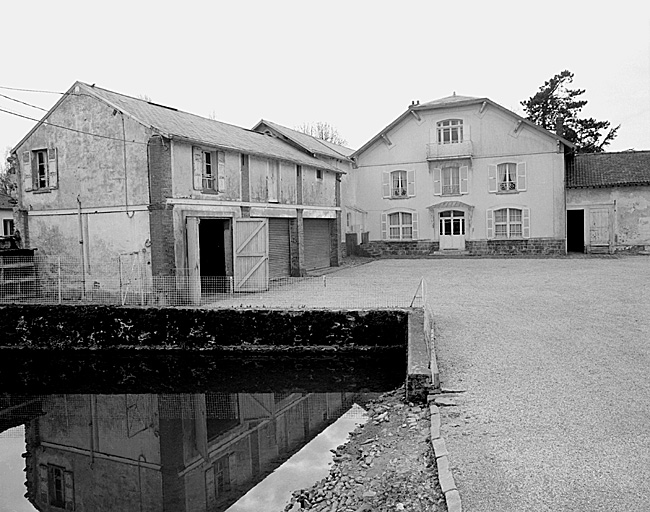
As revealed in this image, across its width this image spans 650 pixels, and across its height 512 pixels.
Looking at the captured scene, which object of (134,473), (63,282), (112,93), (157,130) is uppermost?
(112,93)

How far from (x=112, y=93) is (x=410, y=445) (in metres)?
14.2

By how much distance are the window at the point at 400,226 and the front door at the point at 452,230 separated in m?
Result: 1.63

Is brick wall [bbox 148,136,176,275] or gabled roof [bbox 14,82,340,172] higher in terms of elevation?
gabled roof [bbox 14,82,340,172]

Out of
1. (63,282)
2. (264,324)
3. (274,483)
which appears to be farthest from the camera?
(63,282)

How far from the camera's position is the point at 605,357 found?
8844mm

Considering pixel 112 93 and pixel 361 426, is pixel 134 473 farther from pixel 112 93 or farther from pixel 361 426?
pixel 112 93

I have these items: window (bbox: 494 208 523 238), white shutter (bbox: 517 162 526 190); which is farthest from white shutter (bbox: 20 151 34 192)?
white shutter (bbox: 517 162 526 190)

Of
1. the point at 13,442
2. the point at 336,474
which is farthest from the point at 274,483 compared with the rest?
the point at 13,442

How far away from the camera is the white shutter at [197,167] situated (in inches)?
631

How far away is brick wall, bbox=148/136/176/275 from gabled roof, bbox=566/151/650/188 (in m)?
19.9

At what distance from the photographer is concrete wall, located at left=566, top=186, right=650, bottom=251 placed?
26.4 metres

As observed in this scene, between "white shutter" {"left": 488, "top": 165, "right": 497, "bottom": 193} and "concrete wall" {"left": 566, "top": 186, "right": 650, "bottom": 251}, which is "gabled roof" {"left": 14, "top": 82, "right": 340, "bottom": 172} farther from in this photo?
"concrete wall" {"left": 566, "top": 186, "right": 650, "bottom": 251}

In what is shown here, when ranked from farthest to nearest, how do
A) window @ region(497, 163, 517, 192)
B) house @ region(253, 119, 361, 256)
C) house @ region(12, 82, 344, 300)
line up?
window @ region(497, 163, 517, 192) < house @ region(253, 119, 361, 256) < house @ region(12, 82, 344, 300)

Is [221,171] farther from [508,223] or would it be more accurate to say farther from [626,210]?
[626,210]
